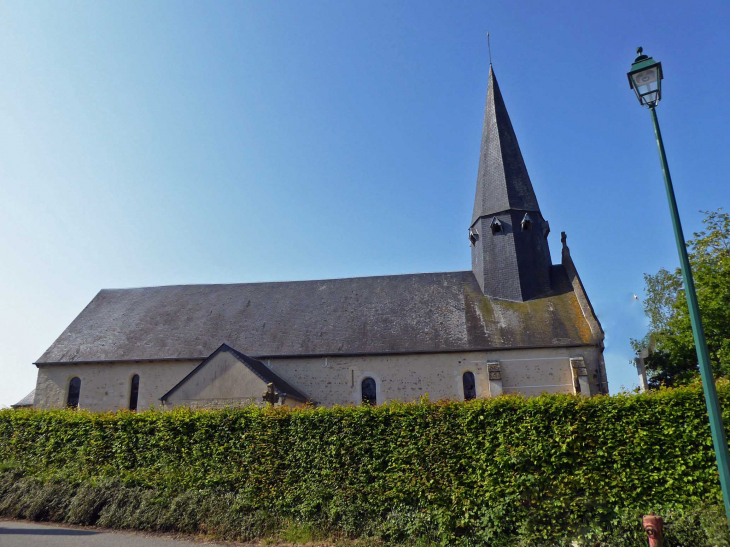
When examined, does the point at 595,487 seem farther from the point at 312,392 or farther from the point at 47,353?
the point at 47,353

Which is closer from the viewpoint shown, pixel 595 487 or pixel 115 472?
pixel 595 487

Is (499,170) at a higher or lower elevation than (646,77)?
higher

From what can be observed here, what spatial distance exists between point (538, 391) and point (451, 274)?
22.2 feet

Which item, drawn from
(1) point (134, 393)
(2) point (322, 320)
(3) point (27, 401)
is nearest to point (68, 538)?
(1) point (134, 393)

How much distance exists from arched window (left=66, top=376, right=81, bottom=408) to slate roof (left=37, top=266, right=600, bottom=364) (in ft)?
2.71

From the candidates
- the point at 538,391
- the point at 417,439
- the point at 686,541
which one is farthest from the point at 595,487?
the point at 538,391

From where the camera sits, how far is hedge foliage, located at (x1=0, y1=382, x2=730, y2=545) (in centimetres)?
850

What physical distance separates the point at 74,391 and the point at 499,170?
19485 mm

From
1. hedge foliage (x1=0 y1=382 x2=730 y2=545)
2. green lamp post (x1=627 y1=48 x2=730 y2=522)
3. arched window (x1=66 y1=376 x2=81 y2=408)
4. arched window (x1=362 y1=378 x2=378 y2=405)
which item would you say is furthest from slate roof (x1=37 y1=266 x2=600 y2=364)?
green lamp post (x1=627 y1=48 x2=730 y2=522)

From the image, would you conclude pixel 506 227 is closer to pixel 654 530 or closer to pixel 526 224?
pixel 526 224

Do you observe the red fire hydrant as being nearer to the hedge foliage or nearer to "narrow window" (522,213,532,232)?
the hedge foliage

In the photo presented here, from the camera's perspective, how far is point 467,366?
59.6ft

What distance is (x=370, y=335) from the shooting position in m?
19.6

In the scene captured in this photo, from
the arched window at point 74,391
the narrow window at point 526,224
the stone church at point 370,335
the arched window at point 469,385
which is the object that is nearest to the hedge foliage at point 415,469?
the stone church at point 370,335
